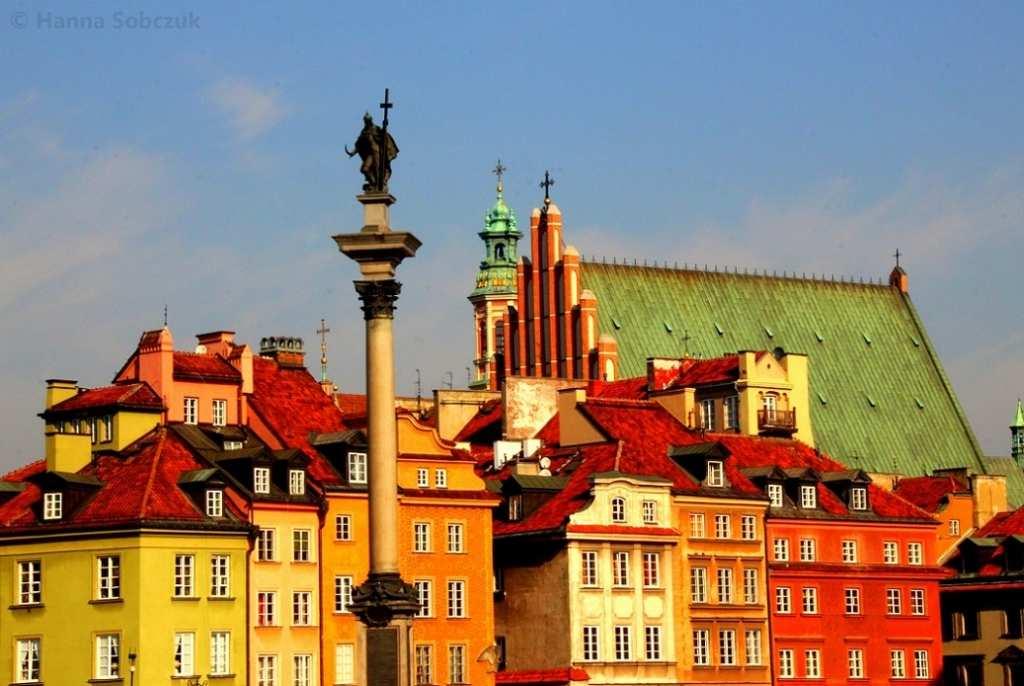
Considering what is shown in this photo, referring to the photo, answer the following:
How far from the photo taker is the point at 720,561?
115 m

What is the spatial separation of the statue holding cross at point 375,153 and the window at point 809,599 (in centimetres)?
5608

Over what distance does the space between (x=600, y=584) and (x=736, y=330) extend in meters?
47.2

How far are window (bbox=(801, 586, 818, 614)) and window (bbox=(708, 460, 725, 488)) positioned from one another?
20.3ft

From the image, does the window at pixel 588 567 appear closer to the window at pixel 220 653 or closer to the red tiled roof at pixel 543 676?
the red tiled roof at pixel 543 676

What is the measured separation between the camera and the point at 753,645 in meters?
116

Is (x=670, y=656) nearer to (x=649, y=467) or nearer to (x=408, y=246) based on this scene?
(x=649, y=467)

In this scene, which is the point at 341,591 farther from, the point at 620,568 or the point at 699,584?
the point at 699,584

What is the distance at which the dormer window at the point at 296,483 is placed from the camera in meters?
104

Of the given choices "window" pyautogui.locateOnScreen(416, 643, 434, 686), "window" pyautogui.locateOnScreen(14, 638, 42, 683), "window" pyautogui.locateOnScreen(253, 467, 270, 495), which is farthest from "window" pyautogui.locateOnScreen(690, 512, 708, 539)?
"window" pyautogui.locateOnScreen(14, 638, 42, 683)

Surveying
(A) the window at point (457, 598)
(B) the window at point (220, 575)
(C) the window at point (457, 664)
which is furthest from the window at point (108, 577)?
(A) the window at point (457, 598)

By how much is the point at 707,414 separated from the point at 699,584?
18588 mm

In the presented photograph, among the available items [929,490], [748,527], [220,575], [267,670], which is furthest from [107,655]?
[929,490]

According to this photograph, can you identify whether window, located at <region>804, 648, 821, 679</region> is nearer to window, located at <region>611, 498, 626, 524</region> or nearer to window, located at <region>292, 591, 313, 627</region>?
window, located at <region>611, 498, 626, 524</region>

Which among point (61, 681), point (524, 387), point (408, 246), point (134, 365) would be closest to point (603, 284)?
point (524, 387)
